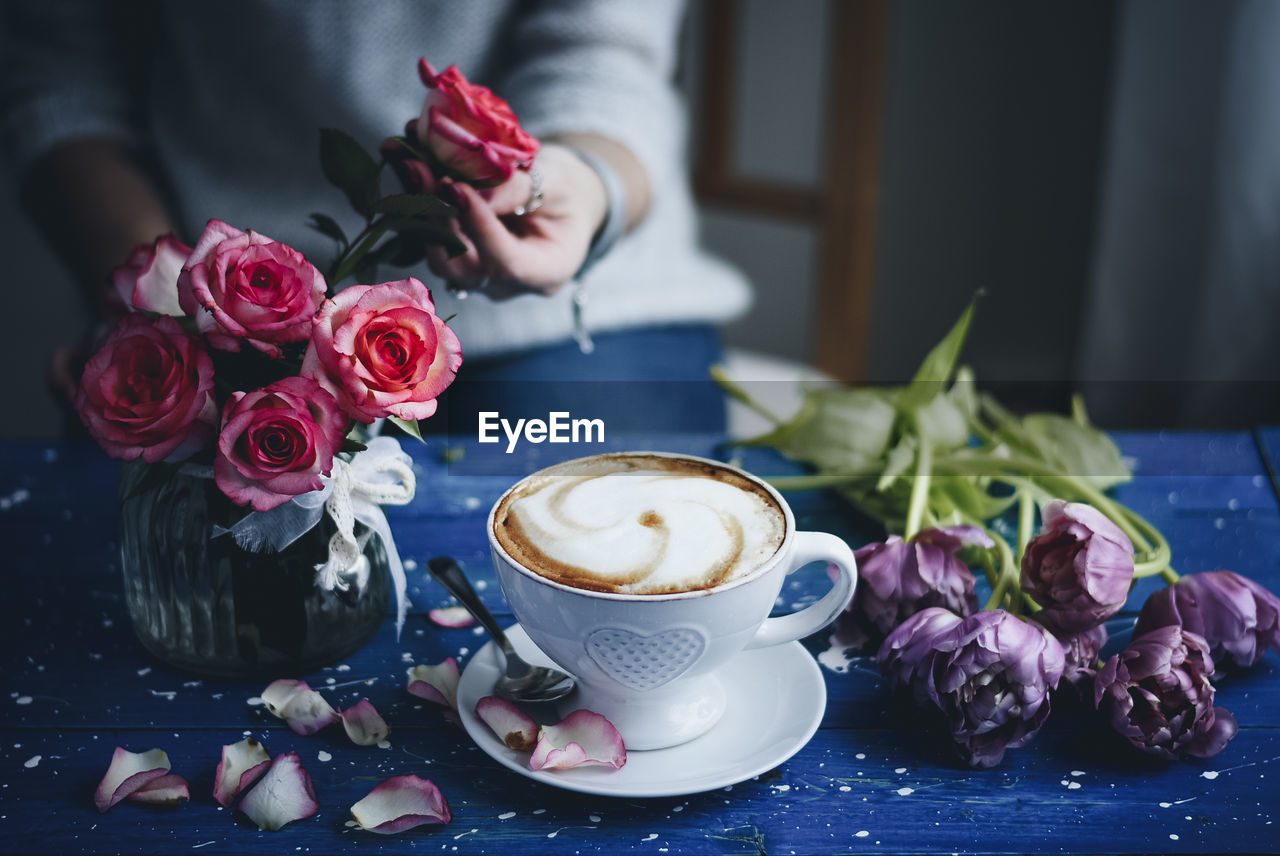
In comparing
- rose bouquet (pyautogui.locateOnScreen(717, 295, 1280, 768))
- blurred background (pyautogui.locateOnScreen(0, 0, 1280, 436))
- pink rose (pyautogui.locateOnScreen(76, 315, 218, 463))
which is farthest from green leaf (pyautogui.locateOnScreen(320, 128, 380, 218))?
blurred background (pyautogui.locateOnScreen(0, 0, 1280, 436))

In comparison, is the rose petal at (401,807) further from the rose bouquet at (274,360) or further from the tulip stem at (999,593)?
the tulip stem at (999,593)

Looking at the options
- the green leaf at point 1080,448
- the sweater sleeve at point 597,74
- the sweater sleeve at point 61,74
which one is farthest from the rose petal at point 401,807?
the sweater sleeve at point 61,74

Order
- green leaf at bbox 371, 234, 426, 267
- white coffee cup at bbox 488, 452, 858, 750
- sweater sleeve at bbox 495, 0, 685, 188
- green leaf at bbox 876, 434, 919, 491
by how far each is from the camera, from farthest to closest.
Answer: sweater sleeve at bbox 495, 0, 685, 188 < green leaf at bbox 876, 434, 919, 491 < green leaf at bbox 371, 234, 426, 267 < white coffee cup at bbox 488, 452, 858, 750

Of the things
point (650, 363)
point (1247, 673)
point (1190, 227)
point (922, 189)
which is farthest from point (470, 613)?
point (922, 189)

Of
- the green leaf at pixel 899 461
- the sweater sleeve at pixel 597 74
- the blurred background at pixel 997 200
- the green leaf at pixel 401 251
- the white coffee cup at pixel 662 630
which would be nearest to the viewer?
the white coffee cup at pixel 662 630

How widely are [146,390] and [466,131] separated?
0.19 meters

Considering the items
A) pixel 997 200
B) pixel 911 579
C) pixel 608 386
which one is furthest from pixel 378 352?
pixel 997 200

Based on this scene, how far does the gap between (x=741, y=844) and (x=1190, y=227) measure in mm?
1465

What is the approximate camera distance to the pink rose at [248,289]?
0.44 meters

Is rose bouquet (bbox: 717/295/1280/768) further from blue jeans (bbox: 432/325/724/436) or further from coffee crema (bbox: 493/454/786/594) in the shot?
blue jeans (bbox: 432/325/724/436)

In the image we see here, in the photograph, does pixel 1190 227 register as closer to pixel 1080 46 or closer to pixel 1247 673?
pixel 1080 46

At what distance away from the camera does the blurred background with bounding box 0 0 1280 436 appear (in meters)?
1.44

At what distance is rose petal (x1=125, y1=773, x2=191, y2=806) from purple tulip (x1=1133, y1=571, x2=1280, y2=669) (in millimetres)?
464

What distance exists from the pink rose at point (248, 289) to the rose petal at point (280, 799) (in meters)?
0.18
